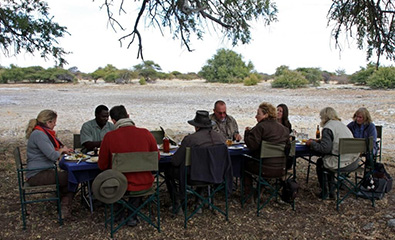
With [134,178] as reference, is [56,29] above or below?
above

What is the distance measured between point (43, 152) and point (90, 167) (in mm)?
597

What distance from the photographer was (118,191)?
4098 mm

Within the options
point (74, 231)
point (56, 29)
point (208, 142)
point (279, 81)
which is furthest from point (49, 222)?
point (279, 81)

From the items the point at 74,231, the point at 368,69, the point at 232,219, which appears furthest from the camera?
the point at 368,69

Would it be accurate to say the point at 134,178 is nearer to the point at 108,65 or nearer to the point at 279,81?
the point at 279,81

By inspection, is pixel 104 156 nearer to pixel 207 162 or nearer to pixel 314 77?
pixel 207 162

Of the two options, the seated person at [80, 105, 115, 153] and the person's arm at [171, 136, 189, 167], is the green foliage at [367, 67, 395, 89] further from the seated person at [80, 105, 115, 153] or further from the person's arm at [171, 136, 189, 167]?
the person's arm at [171, 136, 189, 167]

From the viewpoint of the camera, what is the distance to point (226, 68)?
4456 cm

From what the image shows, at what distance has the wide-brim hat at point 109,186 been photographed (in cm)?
404

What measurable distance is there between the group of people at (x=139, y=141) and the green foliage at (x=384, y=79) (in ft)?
83.3

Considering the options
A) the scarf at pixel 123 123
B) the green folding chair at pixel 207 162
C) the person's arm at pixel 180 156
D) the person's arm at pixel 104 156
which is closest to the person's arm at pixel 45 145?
the person's arm at pixel 104 156

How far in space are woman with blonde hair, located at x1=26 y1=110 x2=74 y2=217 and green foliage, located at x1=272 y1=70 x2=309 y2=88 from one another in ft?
96.0

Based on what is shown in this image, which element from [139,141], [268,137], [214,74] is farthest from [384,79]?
[139,141]

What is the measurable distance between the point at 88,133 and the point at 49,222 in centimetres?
131
